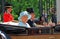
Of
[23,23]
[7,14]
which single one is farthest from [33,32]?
[7,14]

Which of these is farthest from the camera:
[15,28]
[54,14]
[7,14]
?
[54,14]

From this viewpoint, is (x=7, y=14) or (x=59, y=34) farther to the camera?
(x=7, y=14)

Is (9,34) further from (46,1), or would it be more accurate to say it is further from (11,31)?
(46,1)

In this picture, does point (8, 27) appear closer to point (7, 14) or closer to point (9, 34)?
point (9, 34)

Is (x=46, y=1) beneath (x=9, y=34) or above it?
above

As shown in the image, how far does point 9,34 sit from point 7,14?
3.72 feet

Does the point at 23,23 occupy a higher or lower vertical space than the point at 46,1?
lower

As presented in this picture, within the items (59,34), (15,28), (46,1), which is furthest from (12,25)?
(46,1)

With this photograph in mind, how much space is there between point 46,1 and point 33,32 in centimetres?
143

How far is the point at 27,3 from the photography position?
704 cm

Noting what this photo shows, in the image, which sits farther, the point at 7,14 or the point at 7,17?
the point at 7,14

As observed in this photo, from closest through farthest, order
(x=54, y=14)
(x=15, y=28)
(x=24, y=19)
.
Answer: (x=15, y=28) → (x=24, y=19) → (x=54, y=14)

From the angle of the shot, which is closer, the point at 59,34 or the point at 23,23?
the point at 59,34

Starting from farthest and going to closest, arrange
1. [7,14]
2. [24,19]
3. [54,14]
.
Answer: [54,14]
[7,14]
[24,19]
